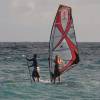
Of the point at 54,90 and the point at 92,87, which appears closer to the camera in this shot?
the point at 54,90

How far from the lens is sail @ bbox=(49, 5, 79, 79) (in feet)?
80.8

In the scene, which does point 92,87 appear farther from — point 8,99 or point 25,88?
point 8,99

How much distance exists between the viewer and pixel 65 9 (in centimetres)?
2462

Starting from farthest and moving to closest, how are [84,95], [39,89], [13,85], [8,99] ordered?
[13,85]
[39,89]
[84,95]
[8,99]

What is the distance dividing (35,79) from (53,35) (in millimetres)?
4494

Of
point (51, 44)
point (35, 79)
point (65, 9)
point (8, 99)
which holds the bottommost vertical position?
point (35, 79)

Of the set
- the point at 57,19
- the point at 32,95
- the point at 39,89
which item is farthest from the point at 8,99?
the point at 57,19

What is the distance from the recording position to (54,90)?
81.6ft

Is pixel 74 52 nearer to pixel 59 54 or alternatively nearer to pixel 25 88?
pixel 59 54

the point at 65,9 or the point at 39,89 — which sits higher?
the point at 65,9

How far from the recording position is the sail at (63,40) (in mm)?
24625

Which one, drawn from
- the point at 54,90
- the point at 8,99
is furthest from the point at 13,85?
the point at 8,99

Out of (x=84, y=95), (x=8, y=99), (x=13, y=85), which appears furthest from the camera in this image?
(x=13, y=85)

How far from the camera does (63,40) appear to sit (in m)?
25.2
